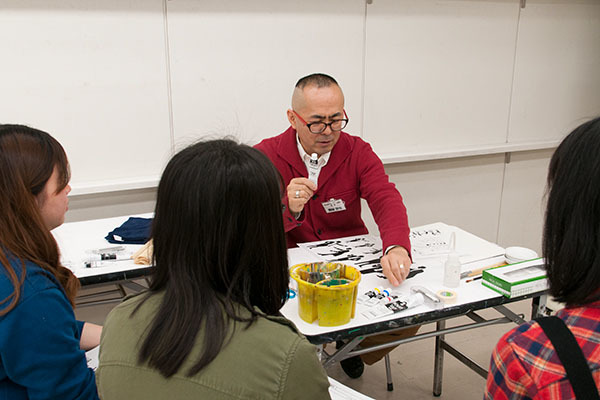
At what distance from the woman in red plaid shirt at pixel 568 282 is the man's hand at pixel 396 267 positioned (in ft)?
2.56

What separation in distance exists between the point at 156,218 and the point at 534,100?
3699mm

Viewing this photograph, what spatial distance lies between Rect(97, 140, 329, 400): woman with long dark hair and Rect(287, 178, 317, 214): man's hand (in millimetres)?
959

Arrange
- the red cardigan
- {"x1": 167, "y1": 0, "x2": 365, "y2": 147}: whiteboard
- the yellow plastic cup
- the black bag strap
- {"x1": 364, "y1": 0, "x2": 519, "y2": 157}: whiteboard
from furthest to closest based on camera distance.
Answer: {"x1": 364, "y1": 0, "x2": 519, "y2": 157}: whiteboard → {"x1": 167, "y1": 0, "x2": 365, "y2": 147}: whiteboard → the red cardigan → the yellow plastic cup → the black bag strap

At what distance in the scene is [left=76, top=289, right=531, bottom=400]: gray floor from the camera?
2.33 m

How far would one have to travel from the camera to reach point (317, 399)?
0.86 m

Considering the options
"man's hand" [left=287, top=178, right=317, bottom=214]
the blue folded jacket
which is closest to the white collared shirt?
"man's hand" [left=287, top=178, right=317, bottom=214]

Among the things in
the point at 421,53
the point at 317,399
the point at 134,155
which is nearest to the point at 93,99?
the point at 134,155

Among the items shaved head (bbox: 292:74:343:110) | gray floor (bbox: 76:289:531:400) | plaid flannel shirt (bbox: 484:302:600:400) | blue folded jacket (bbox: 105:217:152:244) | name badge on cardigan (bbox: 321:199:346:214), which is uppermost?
shaved head (bbox: 292:74:343:110)

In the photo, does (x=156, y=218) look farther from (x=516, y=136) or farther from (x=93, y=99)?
(x=516, y=136)

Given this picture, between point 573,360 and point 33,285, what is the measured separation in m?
1.04

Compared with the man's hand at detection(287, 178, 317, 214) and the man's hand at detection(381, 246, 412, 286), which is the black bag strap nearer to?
the man's hand at detection(381, 246, 412, 286)

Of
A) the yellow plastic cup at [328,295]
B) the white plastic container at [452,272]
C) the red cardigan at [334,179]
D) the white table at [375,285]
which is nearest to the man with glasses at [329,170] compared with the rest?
the red cardigan at [334,179]

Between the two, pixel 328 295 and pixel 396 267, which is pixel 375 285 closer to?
pixel 396 267

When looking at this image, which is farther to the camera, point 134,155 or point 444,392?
point 134,155
